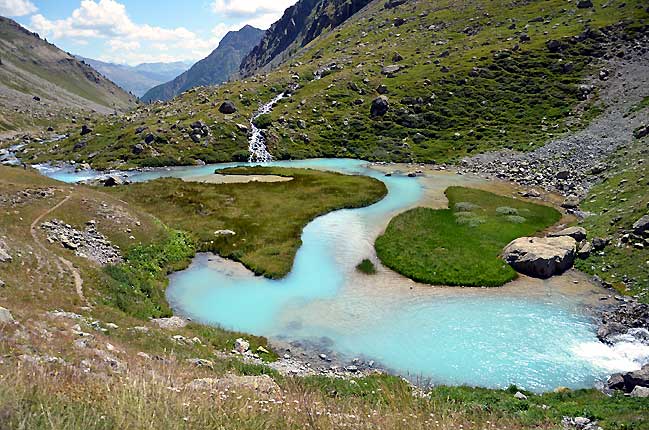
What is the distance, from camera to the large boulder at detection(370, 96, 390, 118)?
127 meters

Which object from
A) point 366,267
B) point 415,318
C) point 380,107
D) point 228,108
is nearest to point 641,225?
point 415,318

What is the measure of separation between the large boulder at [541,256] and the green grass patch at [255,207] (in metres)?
21.5

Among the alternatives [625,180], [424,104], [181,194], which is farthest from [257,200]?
[424,104]

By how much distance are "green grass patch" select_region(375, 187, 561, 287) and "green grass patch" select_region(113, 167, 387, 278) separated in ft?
35.5

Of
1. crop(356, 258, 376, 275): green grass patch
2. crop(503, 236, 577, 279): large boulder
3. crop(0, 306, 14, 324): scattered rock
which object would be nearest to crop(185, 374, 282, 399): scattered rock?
crop(0, 306, 14, 324): scattered rock

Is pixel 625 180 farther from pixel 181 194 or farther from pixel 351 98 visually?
pixel 351 98

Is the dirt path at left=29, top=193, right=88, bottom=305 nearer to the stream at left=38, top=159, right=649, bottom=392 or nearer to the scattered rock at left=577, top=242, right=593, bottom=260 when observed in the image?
the stream at left=38, top=159, right=649, bottom=392

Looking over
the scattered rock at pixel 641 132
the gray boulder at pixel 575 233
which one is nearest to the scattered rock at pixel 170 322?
the gray boulder at pixel 575 233

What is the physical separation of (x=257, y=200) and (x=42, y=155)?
265 feet

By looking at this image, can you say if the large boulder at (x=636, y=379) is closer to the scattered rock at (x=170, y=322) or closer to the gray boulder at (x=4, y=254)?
the scattered rock at (x=170, y=322)

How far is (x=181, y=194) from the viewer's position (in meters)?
68.2

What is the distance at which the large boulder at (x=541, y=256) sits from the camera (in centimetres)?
4016

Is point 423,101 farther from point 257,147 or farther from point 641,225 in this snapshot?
point 641,225

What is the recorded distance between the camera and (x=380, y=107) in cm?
12756
